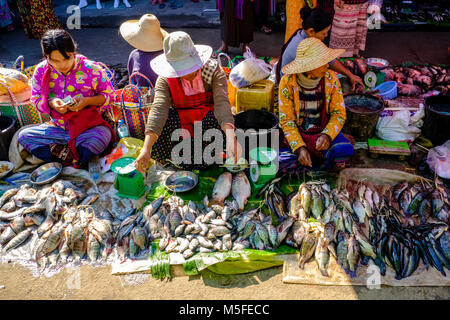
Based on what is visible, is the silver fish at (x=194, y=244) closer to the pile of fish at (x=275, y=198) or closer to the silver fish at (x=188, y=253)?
the silver fish at (x=188, y=253)

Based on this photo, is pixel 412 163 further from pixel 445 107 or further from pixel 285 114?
pixel 285 114

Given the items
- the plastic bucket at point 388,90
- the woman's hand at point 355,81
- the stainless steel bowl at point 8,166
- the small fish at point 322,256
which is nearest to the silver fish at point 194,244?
the small fish at point 322,256

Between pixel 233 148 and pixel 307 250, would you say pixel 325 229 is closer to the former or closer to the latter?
pixel 307 250

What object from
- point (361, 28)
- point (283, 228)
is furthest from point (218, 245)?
point (361, 28)

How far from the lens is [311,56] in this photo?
10.5 ft

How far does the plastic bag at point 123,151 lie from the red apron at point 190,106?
21.6 inches

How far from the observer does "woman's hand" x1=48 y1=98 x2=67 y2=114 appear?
3498 millimetres

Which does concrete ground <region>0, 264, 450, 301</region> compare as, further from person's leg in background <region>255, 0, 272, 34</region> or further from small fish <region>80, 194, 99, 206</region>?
person's leg in background <region>255, 0, 272, 34</region>

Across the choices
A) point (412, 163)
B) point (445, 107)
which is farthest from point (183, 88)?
point (445, 107)

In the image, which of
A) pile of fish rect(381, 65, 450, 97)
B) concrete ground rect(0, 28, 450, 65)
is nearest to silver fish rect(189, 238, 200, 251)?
pile of fish rect(381, 65, 450, 97)

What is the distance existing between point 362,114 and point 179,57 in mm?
2064

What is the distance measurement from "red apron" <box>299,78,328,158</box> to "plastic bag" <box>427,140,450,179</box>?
1060 millimetres

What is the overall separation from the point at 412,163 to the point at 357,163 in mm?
542

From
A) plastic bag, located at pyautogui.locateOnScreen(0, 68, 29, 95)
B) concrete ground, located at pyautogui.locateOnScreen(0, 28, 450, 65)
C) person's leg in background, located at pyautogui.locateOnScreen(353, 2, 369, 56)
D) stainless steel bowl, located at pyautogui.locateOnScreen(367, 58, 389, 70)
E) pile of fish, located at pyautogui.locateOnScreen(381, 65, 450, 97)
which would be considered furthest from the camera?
concrete ground, located at pyautogui.locateOnScreen(0, 28, 450, 65)
